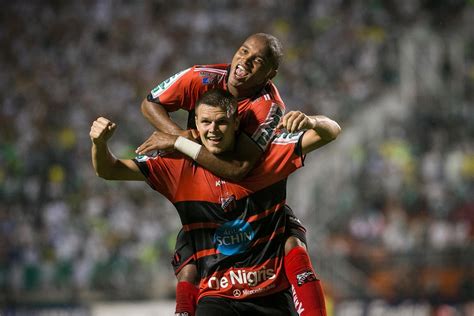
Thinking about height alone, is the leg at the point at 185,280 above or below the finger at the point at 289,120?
below

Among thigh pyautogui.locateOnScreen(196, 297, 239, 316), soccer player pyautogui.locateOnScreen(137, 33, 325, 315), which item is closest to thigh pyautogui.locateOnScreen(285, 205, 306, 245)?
soccer player pyautogui.locateOnScreen(137, 33, 325, 315)

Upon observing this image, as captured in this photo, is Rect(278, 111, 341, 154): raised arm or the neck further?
the neck

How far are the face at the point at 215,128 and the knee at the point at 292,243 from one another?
653 mm

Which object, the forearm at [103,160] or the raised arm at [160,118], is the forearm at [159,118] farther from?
the forearm at [103,160]

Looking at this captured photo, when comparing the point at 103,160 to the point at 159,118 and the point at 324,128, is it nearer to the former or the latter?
the point at 159,118

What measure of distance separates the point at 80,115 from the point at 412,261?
6894 mm

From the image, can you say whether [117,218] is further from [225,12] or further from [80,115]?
[225,12]

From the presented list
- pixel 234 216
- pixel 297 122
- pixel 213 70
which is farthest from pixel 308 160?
pixel 297 122

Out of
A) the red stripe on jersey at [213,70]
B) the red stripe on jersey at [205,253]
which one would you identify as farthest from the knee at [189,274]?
the red stripe on jersey at [213,70]

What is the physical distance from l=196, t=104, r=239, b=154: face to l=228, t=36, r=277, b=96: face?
0.37 metres

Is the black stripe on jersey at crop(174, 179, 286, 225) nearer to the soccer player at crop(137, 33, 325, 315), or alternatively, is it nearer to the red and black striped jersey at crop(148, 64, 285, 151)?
the soccer player at crop(137, 33, 325, 315)

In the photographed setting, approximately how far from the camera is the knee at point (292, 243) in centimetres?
519

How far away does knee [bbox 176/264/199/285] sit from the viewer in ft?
17.4

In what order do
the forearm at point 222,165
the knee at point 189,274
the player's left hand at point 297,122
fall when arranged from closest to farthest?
the player's left hand at point 297,122, the forearm at point 222,165, the knee at point 189,274
